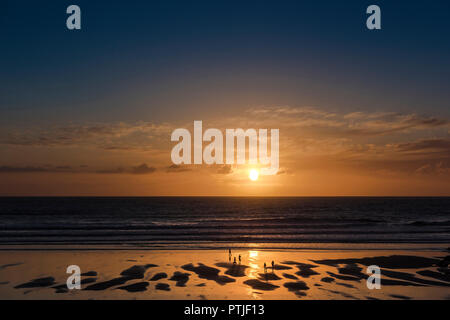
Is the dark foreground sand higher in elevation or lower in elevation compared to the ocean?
higher

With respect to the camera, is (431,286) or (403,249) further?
(403,249)

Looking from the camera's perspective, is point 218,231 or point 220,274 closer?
point 220,274

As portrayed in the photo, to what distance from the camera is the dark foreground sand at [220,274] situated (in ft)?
56.5

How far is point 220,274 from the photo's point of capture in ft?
70.0

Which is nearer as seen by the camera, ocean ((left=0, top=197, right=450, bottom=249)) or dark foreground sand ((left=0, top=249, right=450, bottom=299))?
dark foreground sand ((left=0, top=249, right=450, bottom=299))

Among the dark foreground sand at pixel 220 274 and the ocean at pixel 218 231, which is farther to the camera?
the ocean at pixel 218 231

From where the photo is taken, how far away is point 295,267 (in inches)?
918

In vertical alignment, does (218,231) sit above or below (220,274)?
below

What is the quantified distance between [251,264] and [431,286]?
1117 centimetres

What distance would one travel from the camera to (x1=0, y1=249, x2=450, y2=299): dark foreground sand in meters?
17.2
